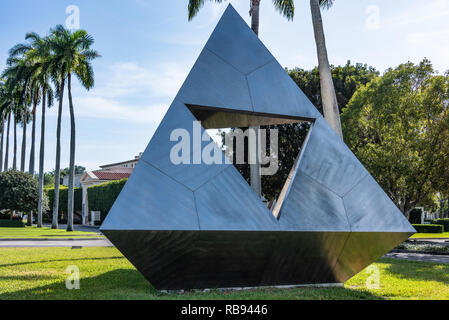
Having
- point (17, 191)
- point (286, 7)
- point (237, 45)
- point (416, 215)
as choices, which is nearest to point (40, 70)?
point (17, 191)

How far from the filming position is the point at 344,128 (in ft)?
80.1

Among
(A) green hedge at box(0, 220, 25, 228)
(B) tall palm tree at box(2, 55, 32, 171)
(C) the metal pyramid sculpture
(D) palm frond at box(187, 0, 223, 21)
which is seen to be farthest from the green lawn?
(A) green hedge at box(0, 220, 25, 228)

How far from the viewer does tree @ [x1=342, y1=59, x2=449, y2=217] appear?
21672mm

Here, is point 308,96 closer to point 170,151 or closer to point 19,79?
point 170,151

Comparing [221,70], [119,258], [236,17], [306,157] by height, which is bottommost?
[119,258]

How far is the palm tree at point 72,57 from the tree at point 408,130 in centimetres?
2270

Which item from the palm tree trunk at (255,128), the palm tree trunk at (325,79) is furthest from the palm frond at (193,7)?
the palm tree trunk at (325,79)

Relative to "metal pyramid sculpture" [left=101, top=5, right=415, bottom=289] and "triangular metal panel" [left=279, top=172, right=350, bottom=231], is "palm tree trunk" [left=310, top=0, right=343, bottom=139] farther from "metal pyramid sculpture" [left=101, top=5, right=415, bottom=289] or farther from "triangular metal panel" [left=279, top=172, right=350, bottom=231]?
"triangular metal panel" [left=279, top=172, right=350, bottom=231]

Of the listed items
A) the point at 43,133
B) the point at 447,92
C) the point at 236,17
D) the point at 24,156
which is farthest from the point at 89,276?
the point at 24,156

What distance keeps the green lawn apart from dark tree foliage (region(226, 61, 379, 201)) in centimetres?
1454

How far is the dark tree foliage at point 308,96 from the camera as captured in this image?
1059 inches

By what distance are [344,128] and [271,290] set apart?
18.3 meters

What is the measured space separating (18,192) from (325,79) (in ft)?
131
